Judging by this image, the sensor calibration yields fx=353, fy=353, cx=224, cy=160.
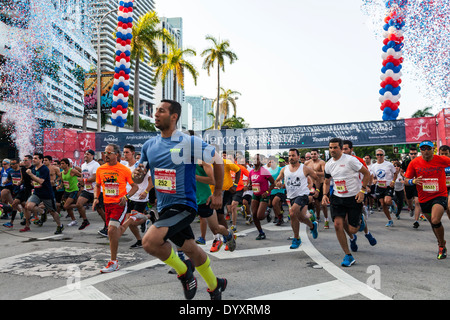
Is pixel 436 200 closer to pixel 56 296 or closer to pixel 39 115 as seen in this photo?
pixel 56 296

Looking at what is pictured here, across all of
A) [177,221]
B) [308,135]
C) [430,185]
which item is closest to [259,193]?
[430,185]

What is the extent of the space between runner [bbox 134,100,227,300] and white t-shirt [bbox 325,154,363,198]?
2.95 metres

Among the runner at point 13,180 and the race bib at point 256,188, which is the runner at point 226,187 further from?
the runner at point 13,180

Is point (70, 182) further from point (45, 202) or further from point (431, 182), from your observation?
point (431, 182)

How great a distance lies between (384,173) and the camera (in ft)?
36.6

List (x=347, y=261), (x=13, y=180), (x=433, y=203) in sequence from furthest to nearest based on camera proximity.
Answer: (x=13, y=180) < (x=433, y=203) < (x=347, y=261)

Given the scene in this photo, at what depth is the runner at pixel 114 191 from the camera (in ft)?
18.2

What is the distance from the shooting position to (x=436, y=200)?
6.29 m

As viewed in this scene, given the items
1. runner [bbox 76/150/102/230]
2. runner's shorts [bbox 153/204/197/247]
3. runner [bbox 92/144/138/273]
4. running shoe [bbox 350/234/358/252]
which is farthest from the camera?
runner [bbox 76/150/102/230]

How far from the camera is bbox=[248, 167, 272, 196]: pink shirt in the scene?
8.49 m

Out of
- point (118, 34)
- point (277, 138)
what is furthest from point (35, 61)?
point (277, 138)

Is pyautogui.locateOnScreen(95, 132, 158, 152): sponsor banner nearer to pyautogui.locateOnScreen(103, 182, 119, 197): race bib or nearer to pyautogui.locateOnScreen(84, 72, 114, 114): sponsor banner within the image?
pyautogui.locateOnScreen(84, 72, 114, 114): sponsor banner

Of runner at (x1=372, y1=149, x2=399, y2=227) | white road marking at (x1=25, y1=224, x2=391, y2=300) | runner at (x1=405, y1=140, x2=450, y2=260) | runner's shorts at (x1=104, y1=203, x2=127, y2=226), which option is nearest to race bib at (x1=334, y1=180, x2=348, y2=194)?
white road marking at (x1=25, y1=224, x2=391, y2=300)

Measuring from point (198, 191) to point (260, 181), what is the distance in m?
2.97
